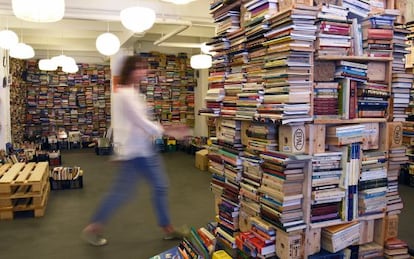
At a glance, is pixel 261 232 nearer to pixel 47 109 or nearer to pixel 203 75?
pixel 203 75

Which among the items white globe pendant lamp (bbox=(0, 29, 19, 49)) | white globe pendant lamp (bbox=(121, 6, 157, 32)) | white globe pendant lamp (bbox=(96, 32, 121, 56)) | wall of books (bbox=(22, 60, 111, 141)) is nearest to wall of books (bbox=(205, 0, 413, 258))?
white globe pendant lamp (bbox=(121, 6, 157, 32))

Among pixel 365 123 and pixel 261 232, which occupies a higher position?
pixel 365 123

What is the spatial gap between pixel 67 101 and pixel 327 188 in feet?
36.6

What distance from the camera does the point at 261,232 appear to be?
2.77 meters

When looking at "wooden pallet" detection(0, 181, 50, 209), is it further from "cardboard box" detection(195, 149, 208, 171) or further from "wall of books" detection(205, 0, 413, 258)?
"cardboard box" detection(195, 149, 208, 171)

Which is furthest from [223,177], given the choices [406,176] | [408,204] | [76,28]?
[76,28]

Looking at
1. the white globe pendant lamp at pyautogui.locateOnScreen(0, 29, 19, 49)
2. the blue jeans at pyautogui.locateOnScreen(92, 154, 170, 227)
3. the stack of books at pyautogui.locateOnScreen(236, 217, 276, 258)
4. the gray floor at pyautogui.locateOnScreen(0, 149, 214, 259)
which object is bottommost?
the gray floor at pyautogui.locateOnScreen(0, 149, 214, 259)

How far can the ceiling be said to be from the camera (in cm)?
579

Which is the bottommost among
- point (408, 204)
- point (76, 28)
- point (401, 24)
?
point (408, 204)

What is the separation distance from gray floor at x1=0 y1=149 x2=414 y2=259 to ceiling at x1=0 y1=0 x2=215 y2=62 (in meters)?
2.64

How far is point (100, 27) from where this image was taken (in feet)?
26.9

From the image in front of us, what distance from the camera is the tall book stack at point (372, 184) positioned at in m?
2.80

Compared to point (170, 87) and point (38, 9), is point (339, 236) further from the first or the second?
point (170, 87)

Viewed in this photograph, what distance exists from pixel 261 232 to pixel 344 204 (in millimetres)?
623
